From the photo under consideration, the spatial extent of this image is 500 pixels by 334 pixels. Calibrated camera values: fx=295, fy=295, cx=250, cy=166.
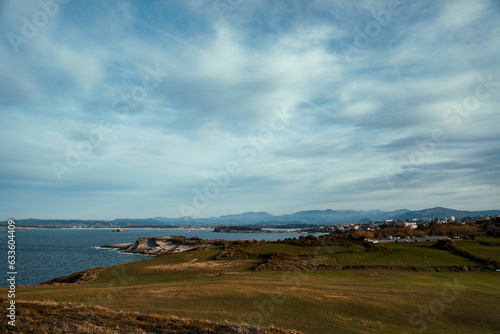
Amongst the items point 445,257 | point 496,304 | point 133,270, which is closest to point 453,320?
point 496,304

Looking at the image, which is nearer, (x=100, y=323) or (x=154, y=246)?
(x=100, y=323)

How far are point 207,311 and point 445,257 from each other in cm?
5073

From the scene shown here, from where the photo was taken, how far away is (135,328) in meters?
16.6

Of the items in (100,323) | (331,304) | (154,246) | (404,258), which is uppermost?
(100,323)

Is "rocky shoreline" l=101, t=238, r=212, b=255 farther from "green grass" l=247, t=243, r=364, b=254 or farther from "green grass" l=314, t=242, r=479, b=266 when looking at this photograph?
"green grass" l=314, t=242, r=479, b=266

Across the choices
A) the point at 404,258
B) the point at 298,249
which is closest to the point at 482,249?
the point at 404,258

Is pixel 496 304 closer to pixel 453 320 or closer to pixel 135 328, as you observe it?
pixel 453 320

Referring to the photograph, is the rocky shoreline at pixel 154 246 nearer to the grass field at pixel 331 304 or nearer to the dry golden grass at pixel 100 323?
the grass field at pixel 331 304

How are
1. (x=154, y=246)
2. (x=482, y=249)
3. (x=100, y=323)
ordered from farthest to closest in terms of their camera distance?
(x=154, y=246) → (x=482, y=249) → (x=100, y=323)

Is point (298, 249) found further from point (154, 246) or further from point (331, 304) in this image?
point (154, 246)

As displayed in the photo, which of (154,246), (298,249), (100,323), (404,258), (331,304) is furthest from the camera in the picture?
(154,246)

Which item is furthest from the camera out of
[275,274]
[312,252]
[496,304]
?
[312,252]

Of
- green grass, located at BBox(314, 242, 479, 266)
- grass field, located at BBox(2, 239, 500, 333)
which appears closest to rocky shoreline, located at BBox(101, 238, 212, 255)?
green grass, located at BBox(314, 242, 479, 266)

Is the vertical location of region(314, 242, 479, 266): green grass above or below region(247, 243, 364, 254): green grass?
below
